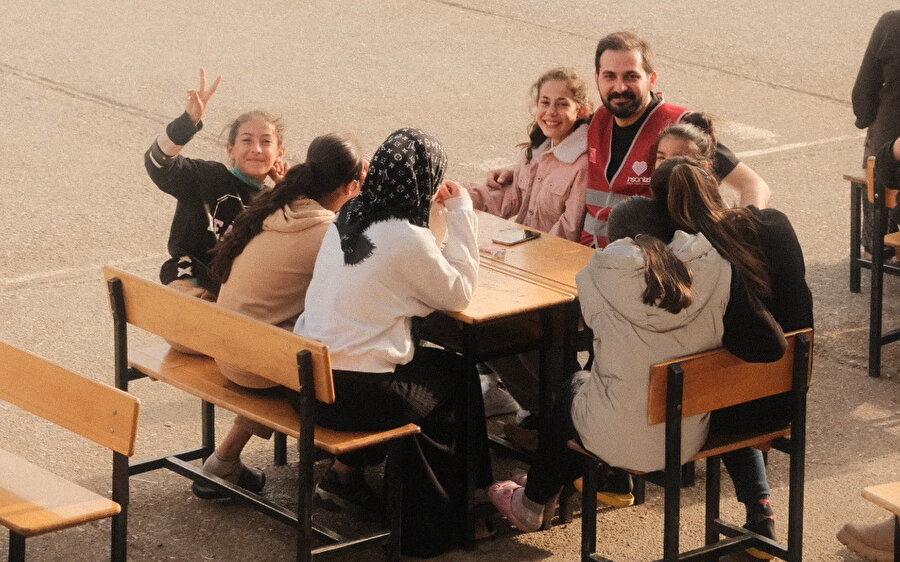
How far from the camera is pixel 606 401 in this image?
4781 millimetres

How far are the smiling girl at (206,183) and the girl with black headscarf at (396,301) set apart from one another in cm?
109

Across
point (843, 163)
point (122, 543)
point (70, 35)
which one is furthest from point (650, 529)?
point (70, 35)

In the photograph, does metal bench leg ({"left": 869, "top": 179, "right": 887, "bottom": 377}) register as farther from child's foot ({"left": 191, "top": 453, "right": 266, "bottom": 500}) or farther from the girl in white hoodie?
child's foot ({"left": 191, "top": 453, "right": 266, "bottom": 500})

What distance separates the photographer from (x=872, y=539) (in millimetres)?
5156

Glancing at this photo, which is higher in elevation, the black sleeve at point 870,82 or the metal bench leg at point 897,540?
the black sleeve at point 870,82

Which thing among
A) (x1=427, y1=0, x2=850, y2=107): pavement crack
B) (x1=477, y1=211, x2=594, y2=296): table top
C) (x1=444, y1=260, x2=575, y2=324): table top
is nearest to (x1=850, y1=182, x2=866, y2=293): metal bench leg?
(x1=477, y1=211, x2=594, y2=296): table top

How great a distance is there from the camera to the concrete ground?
566cm

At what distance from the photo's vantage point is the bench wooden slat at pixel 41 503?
4285 millimetres

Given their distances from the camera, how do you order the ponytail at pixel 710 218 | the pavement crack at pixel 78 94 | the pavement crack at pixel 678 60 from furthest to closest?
1. the pavement crack at pixel 678 60
2. the pavement crack at pixel 78 94
3. the ponytail at pixel 710 218

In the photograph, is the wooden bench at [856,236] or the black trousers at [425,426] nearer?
the black trousers at [425,426]

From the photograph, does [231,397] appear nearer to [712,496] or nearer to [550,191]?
[712,496]

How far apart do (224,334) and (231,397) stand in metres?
0.36

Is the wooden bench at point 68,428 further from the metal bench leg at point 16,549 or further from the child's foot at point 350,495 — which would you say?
the child's foot at point 350,495

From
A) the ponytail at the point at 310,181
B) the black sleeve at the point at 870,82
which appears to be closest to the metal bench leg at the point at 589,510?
the ponytail at the point at 310,181
